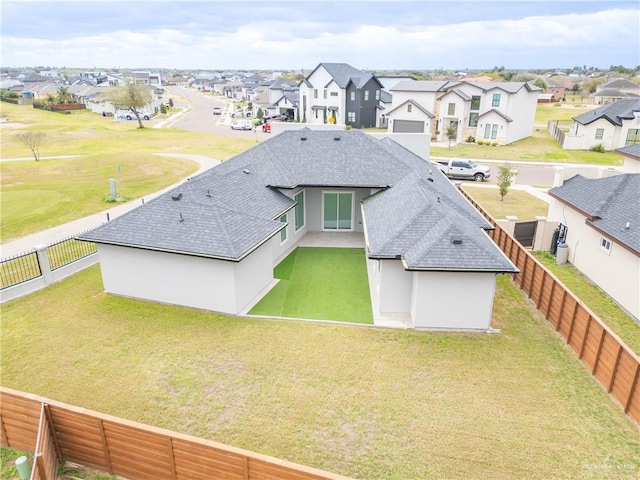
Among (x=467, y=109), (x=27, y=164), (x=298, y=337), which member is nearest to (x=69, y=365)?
(x=298, y=337)

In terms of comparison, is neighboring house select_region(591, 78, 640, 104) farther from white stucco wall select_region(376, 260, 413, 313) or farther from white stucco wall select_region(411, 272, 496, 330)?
white stucco wall select_region(376, 260, 413, 313)

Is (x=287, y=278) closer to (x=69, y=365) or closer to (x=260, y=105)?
(x=69, y=365)

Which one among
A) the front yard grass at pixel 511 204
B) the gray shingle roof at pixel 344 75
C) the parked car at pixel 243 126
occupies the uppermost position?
the gray shingle roof at pixel 344 75

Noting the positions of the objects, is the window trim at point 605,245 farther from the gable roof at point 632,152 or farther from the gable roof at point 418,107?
the gable roof at point 418,107

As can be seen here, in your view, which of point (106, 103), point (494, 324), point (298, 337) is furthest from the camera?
point (106, 103)

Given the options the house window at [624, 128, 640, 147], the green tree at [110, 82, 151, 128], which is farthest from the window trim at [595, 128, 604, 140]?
the green tree at [110, 82, 151, 128]

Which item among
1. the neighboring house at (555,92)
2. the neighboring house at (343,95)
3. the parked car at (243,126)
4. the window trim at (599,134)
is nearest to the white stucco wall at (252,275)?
the window trim at (599,134)
